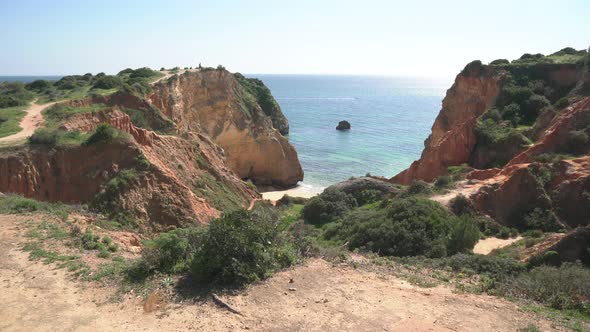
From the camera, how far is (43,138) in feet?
77.3

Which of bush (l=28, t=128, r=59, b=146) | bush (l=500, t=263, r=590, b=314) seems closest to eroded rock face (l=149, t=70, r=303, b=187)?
→ bush (l=28, t=128, r=59, b=146)

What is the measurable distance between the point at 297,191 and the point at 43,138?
1164 inches

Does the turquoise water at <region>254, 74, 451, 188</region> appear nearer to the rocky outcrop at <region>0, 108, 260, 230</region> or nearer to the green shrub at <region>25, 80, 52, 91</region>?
the green shrub at <region>25, 80, 52, 91</region>

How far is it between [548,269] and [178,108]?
33.7 m

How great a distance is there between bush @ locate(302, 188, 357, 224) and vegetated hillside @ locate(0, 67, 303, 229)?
19.0 feet

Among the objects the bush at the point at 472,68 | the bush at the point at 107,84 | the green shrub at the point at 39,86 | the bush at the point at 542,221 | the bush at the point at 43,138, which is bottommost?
the bush at the point at 542,221

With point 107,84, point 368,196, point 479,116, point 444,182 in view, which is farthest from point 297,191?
point 107,84

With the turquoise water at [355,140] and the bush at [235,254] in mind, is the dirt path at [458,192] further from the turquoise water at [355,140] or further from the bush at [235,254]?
the turquoise water at [355,140]

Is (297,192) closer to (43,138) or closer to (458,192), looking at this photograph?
(458,192)

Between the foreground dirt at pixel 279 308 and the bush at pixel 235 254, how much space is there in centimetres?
44

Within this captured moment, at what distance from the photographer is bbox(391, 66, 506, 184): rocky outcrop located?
124 ft

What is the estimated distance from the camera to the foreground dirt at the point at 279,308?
9.73 m

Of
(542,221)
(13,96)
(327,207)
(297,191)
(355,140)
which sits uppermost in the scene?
(13,96)

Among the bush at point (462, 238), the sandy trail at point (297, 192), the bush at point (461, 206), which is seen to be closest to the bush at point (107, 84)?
the sandy trail at point (297, 192)
